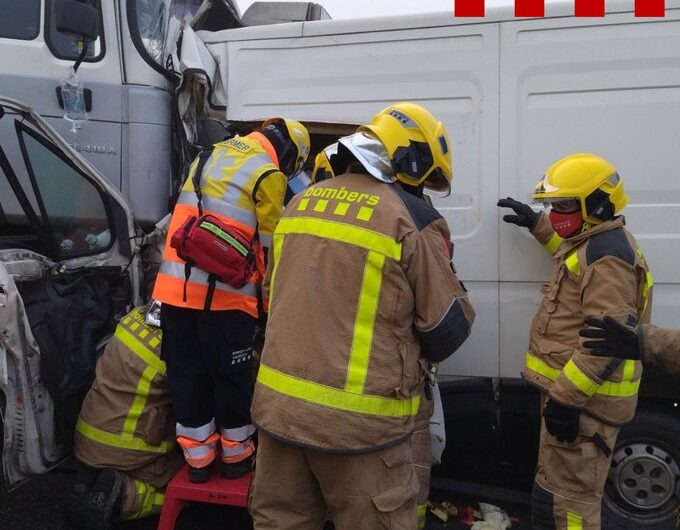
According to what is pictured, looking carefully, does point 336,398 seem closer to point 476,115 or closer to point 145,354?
point 145,354

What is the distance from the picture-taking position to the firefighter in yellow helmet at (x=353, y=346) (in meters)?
1.86

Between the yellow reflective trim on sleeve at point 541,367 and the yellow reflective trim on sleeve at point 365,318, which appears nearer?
the yellow reflective trim on sleeve at point 365,318

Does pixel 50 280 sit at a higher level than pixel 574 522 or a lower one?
higher

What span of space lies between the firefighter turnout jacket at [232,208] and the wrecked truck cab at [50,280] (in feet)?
1.62

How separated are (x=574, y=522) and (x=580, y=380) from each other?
0.62 m

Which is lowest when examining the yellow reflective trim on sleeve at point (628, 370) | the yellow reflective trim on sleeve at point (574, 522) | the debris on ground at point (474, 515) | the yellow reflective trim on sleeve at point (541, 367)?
the debris on ground at point (474, 515)

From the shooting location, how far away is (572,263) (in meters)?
2.53

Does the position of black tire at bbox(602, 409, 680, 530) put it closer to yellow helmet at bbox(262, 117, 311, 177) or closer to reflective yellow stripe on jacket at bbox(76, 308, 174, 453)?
yellow helmet at bbox(262, 117, 311, 177)

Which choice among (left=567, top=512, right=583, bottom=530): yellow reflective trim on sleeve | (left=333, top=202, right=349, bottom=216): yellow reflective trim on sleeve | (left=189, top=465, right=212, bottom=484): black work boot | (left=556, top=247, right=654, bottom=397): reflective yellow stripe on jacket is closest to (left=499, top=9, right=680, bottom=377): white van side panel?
(left=556, top=247, right=654, bottom=397): reflective yellow stripe on jacket

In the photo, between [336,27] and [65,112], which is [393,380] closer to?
[336,27]

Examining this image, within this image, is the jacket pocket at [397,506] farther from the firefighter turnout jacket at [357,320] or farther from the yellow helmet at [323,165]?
the yellow helmet at [323,165]

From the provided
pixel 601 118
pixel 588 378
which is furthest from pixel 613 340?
pixel 601 118

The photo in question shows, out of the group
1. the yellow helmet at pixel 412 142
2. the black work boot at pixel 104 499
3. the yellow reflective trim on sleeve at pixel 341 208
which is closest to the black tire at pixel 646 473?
the yellow helmet at pixel 412 142

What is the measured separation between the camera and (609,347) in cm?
199
